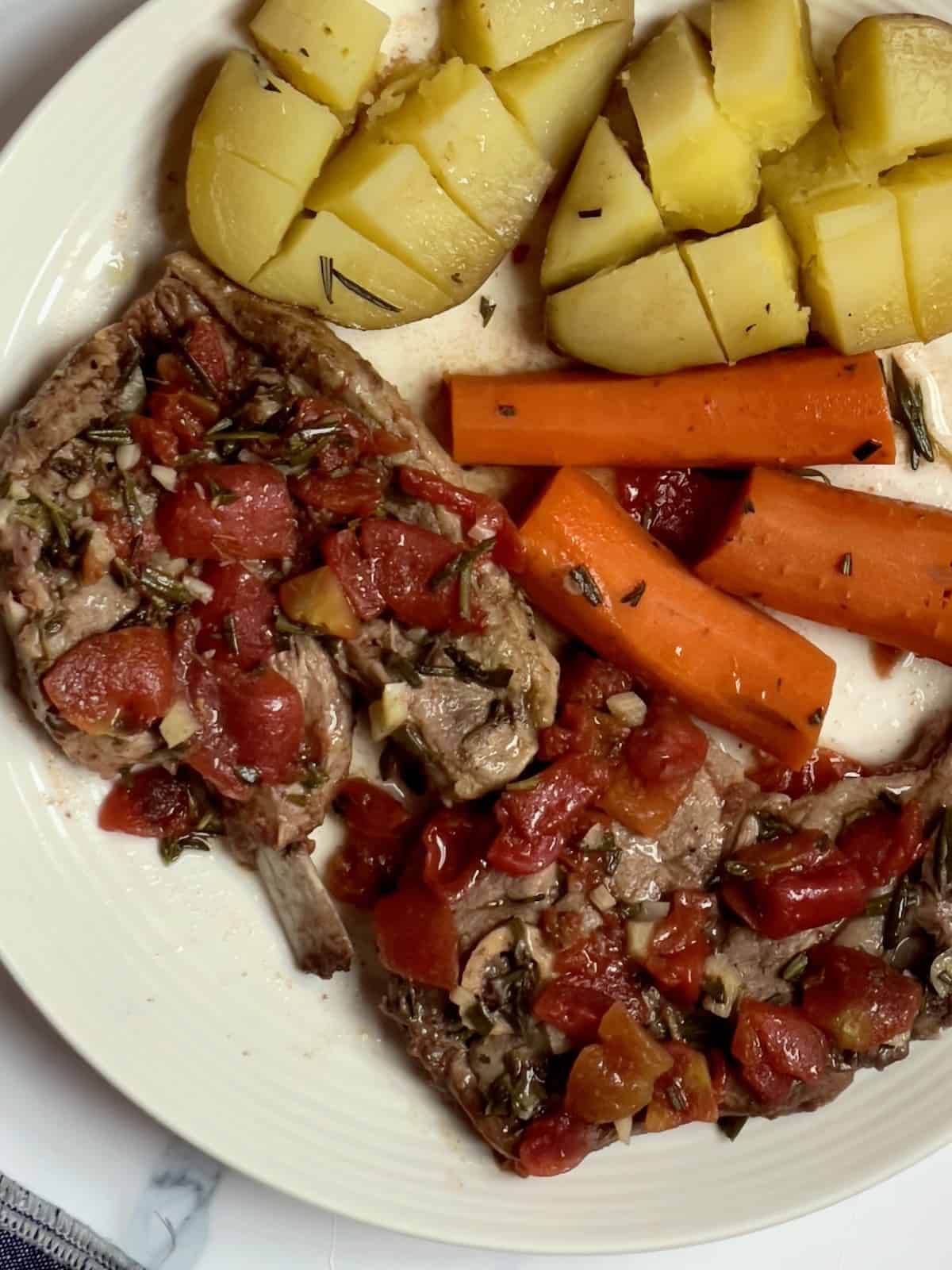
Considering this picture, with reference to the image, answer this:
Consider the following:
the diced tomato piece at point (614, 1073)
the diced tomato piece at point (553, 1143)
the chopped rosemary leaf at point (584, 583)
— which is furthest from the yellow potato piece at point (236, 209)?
the diced tomato piece at point (553, 1143)

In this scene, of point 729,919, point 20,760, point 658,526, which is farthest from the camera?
point 658,526

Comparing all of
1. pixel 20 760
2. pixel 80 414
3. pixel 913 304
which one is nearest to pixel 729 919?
pixel 913 304

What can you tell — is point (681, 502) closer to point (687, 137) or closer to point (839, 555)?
point (839, 555)

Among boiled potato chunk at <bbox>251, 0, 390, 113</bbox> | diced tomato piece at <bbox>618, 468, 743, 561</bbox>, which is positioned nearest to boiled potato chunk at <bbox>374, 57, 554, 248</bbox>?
boiled potato chunk at <bbox>251, 0, 390, 113</bbox>

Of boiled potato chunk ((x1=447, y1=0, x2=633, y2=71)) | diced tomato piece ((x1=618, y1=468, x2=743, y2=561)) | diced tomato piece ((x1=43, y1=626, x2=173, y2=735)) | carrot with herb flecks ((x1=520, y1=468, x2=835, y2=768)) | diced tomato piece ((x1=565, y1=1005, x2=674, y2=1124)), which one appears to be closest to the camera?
diced tomato piece ((x1=43, y1=626, x2=173, y2=735))

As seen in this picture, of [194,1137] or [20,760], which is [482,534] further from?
[194,1137]

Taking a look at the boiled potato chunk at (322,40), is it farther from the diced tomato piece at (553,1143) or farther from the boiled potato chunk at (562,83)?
the diced tomato piece at (553,1143)

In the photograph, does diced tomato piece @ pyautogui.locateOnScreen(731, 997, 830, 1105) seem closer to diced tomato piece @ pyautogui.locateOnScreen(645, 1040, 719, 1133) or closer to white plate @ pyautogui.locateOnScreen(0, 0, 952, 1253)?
diced tomato piece @ pyautogui.locateOnScreen(645, 1040, 719, 1133)

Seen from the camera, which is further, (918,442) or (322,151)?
(918,442)
